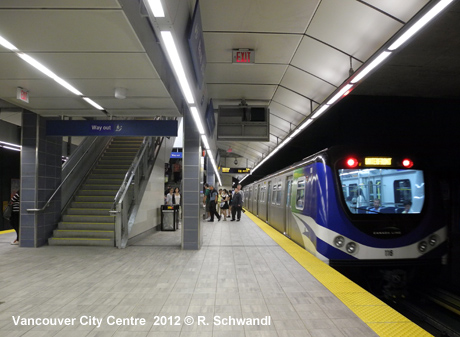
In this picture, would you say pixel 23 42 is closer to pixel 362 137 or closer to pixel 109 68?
pixel 109 68

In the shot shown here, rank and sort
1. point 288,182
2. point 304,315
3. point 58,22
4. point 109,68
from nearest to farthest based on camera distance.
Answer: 1. point 58,22
2. point 304,315
3. point 109,68
4. point 288,182

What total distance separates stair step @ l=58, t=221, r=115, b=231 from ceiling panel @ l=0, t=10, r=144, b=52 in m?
4.93

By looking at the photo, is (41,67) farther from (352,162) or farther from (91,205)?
(91,205)

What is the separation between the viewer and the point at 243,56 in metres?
5.41

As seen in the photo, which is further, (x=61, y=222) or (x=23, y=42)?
(x=61, y=222)

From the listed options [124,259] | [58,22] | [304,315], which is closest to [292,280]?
[304,315]

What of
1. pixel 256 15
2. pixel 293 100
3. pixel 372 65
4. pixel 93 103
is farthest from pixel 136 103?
pixel 372 65

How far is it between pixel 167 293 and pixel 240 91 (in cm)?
502

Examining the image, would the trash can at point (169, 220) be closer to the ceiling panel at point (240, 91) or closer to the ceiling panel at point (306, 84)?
the ceiling panel at point (240, 91)

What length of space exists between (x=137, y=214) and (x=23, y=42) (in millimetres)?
5385

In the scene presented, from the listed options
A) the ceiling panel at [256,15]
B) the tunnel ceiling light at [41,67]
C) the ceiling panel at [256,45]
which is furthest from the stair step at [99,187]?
the ceiling panel at [256,15]

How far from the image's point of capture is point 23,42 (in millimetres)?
3549

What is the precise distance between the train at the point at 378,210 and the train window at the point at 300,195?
3.72 feet

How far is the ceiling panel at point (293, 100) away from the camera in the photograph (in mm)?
7379
